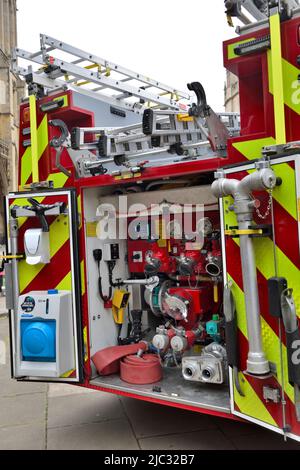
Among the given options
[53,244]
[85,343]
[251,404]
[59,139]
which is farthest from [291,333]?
[59,139]

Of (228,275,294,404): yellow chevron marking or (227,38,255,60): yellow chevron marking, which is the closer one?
(228,275,294,404): yellow chevron marking

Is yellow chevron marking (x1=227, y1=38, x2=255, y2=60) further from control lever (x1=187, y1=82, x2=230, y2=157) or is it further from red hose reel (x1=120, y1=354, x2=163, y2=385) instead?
red hose reel (x1=120, y1=354, x2=163, y2=385)

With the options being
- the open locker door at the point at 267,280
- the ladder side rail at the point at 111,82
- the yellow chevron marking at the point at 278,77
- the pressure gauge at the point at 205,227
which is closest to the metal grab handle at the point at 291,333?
the open locker door at the point at 267,280

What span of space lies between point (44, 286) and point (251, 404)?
186 centimetres

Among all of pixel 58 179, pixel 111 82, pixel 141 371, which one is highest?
pixel 111 82

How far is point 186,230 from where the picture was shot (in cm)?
378

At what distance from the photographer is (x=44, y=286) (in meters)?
3.62

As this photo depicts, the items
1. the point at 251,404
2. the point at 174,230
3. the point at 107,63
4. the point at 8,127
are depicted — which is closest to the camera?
the point at 251,404

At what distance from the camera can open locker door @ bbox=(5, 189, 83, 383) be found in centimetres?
338

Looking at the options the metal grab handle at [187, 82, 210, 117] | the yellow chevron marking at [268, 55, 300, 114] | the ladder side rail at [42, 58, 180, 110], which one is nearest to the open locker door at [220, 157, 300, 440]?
the yellow chevron marking at [268, 55, 300, 114]

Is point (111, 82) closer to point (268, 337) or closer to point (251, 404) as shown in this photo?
point (268, 337)

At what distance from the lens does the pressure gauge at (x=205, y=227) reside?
11.9 feet
